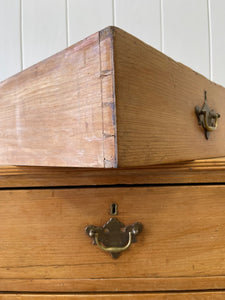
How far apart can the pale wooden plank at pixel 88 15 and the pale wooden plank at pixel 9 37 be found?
19 cm

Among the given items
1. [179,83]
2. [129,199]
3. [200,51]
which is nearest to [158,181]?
[129,199]

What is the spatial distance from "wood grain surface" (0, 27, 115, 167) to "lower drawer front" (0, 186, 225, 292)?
0.38 ft

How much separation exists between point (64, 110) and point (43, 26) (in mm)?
747

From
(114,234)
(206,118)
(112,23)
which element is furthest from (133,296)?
(112,23)

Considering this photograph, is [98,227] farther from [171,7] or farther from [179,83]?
[171,7]

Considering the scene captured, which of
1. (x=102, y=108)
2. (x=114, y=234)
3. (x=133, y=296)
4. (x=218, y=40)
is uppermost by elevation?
(x=218, y=40)

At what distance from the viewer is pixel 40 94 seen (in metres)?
0.32

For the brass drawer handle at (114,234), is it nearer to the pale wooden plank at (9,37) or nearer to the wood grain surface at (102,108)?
the wood grain surface at (102,108)

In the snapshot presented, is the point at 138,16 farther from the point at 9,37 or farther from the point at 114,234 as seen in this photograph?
the point at 114,234

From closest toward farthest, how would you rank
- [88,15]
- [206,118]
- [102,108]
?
[102,108] → [206,118] → [88,15]

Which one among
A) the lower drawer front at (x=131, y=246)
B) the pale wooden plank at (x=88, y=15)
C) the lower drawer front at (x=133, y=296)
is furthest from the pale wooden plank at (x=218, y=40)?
the lower drawer front at (x=133, y=296)

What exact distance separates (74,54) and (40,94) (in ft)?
0.25

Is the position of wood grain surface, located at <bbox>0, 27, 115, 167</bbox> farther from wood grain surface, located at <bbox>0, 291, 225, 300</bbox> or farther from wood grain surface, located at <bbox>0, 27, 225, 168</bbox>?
wood grain surface, located at <bbox>0, 291, 225, 300</bbox>

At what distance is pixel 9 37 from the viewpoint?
0.91m
